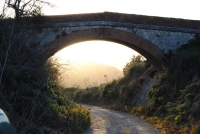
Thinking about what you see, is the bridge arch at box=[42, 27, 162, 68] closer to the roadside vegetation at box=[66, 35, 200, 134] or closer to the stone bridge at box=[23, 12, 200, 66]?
the stone bridge at box=[23, 12, 200, 66]

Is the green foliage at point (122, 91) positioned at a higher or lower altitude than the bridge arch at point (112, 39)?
lower

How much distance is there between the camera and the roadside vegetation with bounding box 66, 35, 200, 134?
10664 mm

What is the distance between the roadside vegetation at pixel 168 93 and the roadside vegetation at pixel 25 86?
10.8 feet

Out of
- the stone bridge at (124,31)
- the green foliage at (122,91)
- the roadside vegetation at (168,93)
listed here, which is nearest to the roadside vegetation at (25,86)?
the roadside vegetation at (168,93)

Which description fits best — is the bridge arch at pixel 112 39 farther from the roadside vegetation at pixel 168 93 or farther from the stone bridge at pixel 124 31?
the roadside vegetation at pixel 168 93

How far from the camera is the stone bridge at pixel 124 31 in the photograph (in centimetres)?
1600

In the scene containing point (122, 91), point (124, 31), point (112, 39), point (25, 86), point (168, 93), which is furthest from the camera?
point (122, 91)

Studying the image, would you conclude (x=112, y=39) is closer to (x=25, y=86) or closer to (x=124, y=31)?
(x=124, y=31)

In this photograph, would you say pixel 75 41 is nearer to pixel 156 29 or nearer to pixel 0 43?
pixel 156 29

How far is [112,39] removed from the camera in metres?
17.0

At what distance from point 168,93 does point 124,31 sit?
4183 millimetres

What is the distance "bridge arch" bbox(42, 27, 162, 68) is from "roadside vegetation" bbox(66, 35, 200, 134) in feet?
2.89

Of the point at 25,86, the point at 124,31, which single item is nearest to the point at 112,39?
the point at 124,31

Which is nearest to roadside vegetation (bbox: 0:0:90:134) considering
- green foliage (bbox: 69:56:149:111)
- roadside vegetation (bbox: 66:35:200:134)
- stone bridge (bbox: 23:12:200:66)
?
roadside vegetation (bbox: 66:35:200:134)
